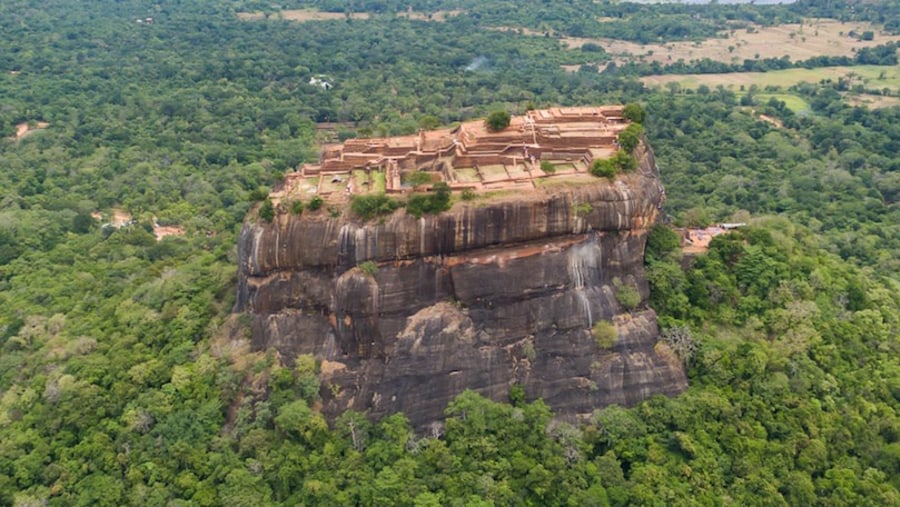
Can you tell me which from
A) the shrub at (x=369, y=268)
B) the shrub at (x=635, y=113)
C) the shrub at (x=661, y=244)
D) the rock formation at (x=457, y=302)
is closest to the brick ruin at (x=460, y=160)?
the rock formation at (x=457, y=302)

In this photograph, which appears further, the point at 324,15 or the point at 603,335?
the point at 324,15

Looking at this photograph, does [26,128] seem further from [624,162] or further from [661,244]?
[661,244]

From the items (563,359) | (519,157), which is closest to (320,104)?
(519,157)

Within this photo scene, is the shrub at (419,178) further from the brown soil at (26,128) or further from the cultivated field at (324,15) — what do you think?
the cultivated field at (324,15)

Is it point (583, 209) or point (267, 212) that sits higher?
point (267, 212)

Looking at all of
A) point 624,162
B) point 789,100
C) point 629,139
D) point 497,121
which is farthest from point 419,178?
point 789,100

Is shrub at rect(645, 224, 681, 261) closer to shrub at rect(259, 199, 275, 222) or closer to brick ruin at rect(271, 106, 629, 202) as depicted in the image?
brick ruin at rect(271, 106, 629, 202)

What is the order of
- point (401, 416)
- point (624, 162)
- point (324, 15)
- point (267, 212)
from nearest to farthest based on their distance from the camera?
point (401, 416) → point (267, 212) → point (624, 162) → point (324, 15)
